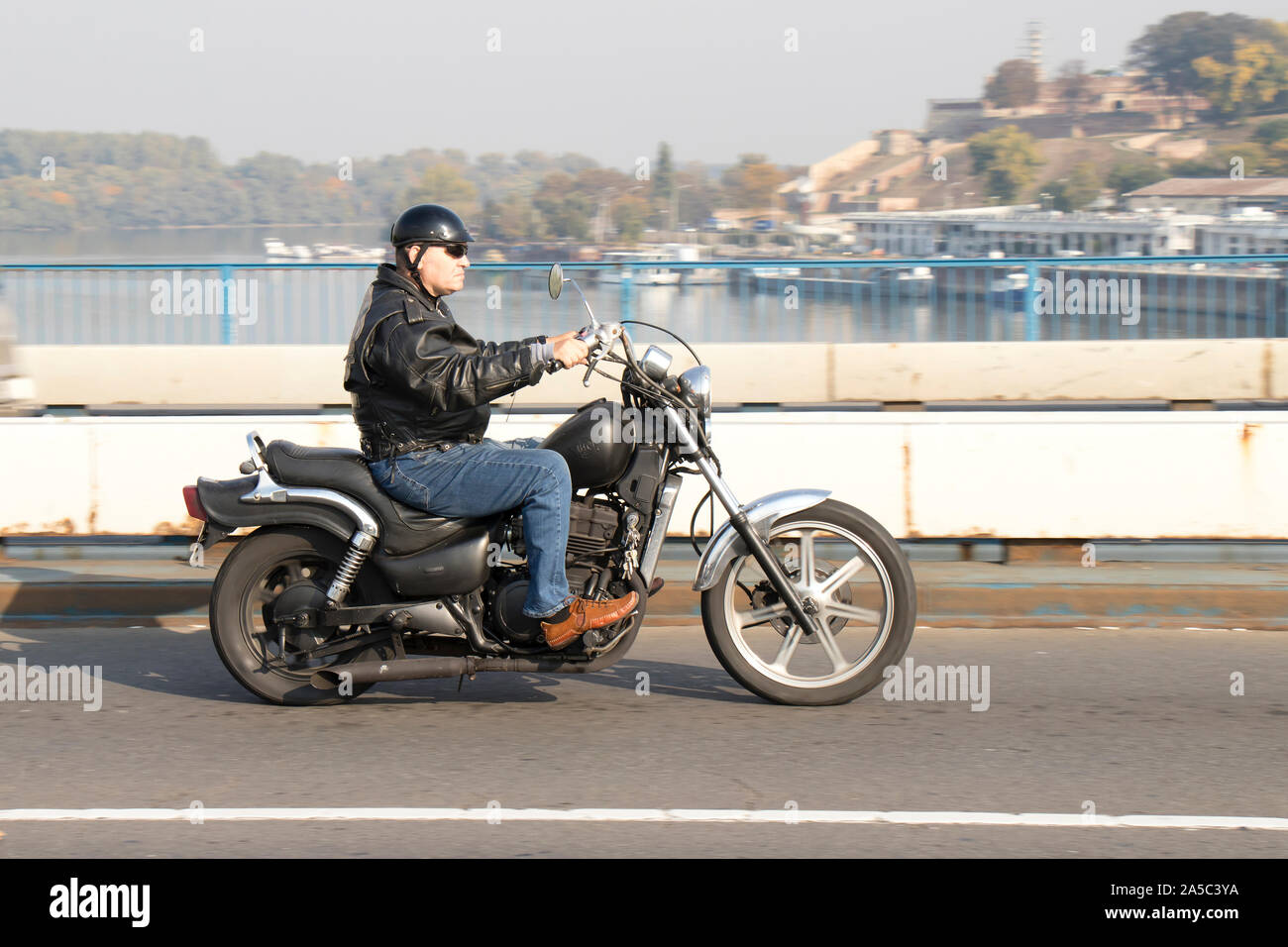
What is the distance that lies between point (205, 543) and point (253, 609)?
0.29 metres

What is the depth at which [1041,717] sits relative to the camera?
5.42m

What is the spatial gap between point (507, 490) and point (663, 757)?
1030 millimetres

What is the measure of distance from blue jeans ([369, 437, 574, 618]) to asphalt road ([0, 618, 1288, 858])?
547 millimetres

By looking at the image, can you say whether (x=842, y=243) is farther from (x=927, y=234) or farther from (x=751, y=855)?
(x=751, y=855)

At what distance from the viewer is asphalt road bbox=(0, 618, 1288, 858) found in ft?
13.6

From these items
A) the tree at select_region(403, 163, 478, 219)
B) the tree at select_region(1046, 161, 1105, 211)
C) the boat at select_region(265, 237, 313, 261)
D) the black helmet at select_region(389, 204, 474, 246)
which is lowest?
the black helmet at select_region(389, 204, 474, 246)

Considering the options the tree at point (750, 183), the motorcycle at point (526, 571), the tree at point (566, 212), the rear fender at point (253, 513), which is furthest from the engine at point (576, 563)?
the tree at point (750, 183)

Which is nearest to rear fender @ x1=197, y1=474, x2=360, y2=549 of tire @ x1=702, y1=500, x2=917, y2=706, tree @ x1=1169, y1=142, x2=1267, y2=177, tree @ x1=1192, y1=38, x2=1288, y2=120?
tire @ x1=702, y1=500, x2=917, y2=706

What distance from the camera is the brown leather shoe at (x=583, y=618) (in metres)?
5.23

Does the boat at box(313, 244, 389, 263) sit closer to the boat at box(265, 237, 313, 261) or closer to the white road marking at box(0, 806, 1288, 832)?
the boat at box(265, 237, 313, 261)

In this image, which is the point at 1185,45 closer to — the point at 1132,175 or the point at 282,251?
the point at 1132,175

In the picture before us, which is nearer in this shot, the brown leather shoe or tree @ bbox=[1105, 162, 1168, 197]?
the brown leather shoe

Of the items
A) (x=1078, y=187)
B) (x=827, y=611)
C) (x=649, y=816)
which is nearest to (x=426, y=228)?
(x=827, y=611)

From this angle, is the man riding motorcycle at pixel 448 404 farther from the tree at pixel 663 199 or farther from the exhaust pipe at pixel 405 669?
the tree at pixel 663 199
